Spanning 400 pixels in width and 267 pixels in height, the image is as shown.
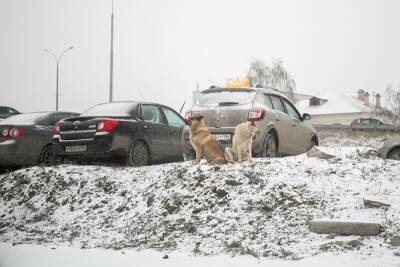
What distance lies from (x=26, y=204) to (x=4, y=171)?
10.4ft

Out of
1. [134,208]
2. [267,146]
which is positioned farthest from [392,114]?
[134,208]

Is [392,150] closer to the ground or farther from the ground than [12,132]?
closer to the ground

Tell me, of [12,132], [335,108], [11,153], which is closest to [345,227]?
[11,153]

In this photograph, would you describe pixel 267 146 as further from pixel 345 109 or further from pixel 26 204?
pixel 345 109

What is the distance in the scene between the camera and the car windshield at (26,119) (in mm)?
11984

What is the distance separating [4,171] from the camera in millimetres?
12273

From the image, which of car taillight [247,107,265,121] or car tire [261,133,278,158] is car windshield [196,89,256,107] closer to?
car taillight [247,107,265,121]

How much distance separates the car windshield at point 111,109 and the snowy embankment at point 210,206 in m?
1.36

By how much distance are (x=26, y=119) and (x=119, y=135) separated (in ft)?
10.0

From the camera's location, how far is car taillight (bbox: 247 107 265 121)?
9983mm

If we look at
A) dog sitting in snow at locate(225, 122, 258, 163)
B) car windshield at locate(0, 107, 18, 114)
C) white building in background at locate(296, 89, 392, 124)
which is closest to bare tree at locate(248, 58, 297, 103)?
white building in background at locate(296, 89, 392, 124)

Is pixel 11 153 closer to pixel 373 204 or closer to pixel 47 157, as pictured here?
pixel 47 157

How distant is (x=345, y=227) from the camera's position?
6.56 metres

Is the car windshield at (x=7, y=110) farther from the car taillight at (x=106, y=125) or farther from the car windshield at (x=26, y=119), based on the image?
the car taillight at (x=106, y=125)
